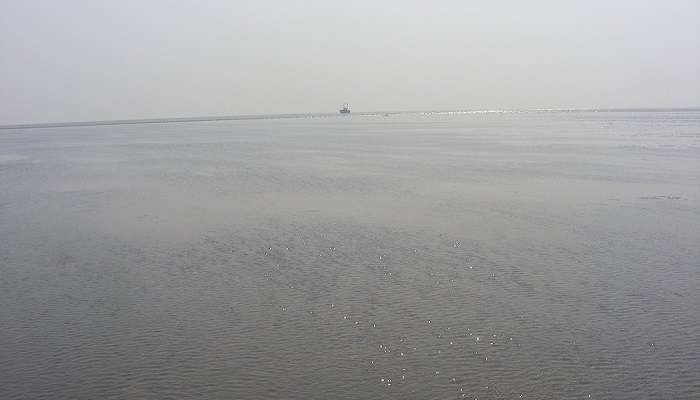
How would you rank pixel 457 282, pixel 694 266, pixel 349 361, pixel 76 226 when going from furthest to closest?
pixel 76 226 < pixel 694 266 < pixel 457 282 < pixel 349 361

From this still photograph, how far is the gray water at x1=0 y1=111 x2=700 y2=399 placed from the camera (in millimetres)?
9484

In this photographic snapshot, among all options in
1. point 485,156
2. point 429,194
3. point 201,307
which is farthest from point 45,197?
point 485,156

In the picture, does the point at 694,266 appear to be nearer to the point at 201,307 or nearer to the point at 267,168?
the point at 201,307

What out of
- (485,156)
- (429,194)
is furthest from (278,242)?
(485,156)

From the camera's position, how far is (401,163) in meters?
42.0

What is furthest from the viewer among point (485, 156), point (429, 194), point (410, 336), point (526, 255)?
point (485, 156)

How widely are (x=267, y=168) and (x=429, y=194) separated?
15.7m

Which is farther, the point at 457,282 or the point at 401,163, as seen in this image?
the point at 401,163

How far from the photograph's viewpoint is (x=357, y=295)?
517 inches

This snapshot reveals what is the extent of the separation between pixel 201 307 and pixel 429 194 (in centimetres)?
1580

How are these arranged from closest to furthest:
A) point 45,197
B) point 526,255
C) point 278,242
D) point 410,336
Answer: point 410,336 < point 526,255 < point 278,242 < point 45,197

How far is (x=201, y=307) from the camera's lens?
12734 mm

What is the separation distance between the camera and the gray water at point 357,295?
31.1ft

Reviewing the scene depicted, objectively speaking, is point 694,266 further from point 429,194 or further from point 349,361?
point 429,194
